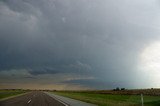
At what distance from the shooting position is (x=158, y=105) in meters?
25.3

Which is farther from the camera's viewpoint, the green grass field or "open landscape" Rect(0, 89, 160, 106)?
"open landscape" Rect(0, 89, 160, 106)

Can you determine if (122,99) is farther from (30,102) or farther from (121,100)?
(30,102)

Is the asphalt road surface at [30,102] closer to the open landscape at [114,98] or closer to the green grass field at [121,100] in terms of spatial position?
the open landscape at [114,98]

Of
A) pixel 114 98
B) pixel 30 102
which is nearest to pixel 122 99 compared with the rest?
pixel 114 98

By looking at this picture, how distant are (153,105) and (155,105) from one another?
27 cm

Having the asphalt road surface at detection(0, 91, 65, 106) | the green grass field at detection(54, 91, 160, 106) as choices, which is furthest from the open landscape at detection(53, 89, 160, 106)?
the asphalt road surface at detection(0, 91, 65, 106)

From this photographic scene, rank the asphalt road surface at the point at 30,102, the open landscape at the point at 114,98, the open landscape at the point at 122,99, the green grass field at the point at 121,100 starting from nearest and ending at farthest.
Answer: the asphalt road surface at the point at 30,102 → the green grass field at the point at 121,100 → the open landscape at the point at 122,99 → the open landscape at the point at 114,98

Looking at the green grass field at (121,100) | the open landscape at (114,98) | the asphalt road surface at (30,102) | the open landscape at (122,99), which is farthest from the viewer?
the open landscape at (114,98)

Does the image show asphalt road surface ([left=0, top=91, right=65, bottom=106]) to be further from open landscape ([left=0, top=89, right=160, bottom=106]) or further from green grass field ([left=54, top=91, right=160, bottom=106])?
green grass field ([left=54, top=91, right=160, bottom=106])

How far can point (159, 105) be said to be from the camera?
995 inches

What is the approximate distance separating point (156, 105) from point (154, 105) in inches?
7.3

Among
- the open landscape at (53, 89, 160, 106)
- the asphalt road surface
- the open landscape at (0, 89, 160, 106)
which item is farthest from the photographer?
the open landscape at (0, 89, 160, 106)

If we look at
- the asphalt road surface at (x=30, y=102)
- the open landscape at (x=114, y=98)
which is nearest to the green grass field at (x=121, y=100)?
the open landscape at (x=114, y=98)

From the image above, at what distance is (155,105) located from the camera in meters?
25.6
